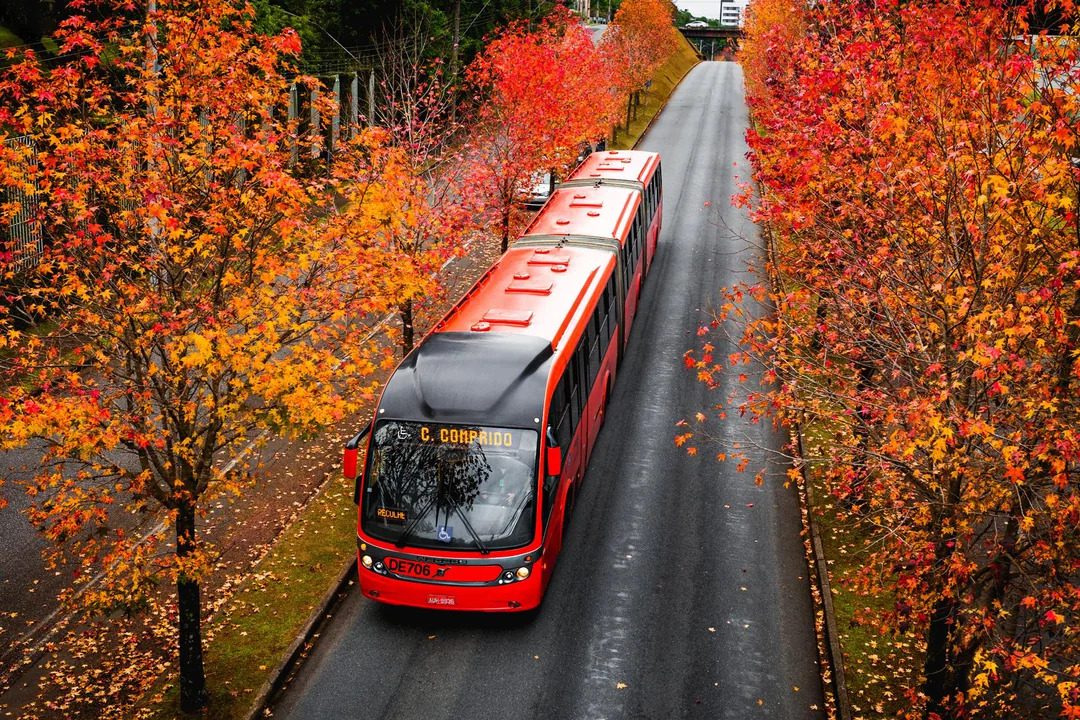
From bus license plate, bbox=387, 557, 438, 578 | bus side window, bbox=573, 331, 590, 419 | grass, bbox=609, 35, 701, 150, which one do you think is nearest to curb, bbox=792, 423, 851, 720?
bus side window, bbox=573, 331, 590, 419

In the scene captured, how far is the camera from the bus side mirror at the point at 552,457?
1352cm

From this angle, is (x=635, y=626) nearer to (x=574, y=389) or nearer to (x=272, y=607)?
(x=574, y=389)

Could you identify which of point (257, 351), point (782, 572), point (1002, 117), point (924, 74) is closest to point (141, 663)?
point (257, 351)

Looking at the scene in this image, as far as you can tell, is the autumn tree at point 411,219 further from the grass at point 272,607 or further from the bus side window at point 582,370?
the grass at point 272,607

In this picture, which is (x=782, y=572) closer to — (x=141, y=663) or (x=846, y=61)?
(x=846, y=61)

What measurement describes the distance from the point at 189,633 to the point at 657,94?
67.3 meters

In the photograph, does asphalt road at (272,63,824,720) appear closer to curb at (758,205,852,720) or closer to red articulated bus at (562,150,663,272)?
curb at (758,205,852,720)

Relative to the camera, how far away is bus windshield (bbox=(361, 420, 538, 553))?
44.2 ft

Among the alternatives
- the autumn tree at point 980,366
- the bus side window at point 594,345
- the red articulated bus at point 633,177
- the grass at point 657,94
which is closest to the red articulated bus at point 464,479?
the bus side window at point 594,345

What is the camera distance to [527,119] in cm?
2828

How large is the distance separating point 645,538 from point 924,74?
8971 mm

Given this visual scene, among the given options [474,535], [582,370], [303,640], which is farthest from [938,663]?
[303,640]

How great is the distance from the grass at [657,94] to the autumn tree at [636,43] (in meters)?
0.92

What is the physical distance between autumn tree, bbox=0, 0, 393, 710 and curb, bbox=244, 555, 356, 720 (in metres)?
0.77
